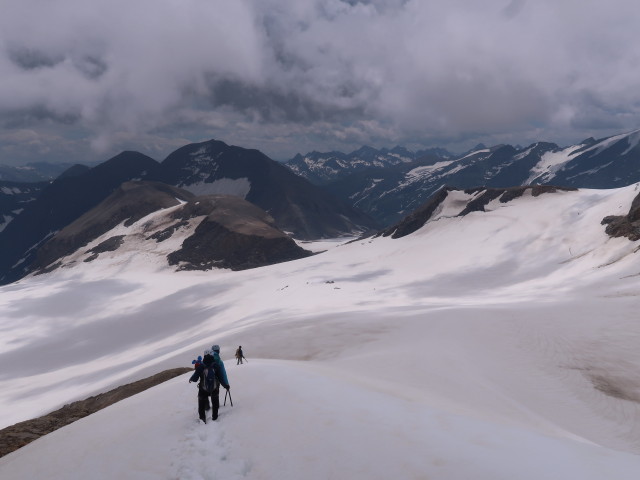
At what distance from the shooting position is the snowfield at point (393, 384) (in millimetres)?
7031

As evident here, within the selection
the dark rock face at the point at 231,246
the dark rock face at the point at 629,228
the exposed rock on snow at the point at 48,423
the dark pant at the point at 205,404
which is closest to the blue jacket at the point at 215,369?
the dark pant at the point at 205,404

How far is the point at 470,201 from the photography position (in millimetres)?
116375

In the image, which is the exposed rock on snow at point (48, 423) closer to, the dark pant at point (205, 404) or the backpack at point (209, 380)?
the dark pant at point (205, 404)

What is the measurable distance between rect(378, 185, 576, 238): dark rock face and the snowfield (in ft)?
105

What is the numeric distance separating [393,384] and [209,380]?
23.7ft

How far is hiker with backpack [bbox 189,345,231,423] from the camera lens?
30.9 ft

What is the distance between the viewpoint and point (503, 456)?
259 inches

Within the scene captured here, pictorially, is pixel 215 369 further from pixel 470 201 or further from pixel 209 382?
pixel 470 201

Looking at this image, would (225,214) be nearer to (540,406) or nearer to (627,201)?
(627,201)

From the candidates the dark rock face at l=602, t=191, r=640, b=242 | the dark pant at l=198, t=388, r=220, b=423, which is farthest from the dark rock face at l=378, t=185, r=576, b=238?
the dark pant at l=198, t=388, r=220, b=423

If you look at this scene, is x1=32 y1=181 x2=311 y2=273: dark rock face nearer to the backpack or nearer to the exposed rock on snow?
the exposed rock on snow

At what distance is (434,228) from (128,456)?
354 ft

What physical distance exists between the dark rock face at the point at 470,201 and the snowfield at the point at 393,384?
32.0 meters

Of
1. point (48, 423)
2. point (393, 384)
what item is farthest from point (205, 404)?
point (48, 423)
